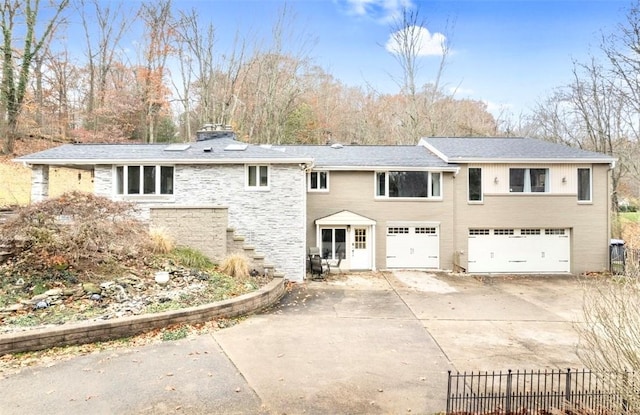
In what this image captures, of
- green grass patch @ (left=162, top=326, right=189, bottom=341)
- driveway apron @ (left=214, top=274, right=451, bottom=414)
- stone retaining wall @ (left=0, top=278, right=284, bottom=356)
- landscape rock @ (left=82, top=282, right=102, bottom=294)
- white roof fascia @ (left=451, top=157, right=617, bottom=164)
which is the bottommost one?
driveway apron @ (left=214, top=274, right=451, bottom=414)

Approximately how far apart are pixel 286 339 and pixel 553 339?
18.9 ft

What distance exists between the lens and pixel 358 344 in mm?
7184

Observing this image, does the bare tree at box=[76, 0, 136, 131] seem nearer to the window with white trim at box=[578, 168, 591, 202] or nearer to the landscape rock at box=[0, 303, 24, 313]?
the landscape rock at box=[0, 303, 24, 313]

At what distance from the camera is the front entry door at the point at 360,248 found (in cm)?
1593

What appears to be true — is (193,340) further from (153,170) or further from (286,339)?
(153,170)

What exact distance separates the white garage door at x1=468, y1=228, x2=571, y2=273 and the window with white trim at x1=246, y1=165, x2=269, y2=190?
9516 millimetres

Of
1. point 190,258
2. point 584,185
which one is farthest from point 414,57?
point 190,258

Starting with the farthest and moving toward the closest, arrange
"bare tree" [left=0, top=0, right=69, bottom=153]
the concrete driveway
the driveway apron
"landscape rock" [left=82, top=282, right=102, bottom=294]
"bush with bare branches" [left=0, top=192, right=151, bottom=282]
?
"bare tree" [left=0, top=0, right=69, bottom=153] → "bush with bare branches" [left=0, top=192, right=151, bottom=282] → "landscape rock" [left=82, top=282, right=102, bottom=294] → the driveway apron → the concrete driveway

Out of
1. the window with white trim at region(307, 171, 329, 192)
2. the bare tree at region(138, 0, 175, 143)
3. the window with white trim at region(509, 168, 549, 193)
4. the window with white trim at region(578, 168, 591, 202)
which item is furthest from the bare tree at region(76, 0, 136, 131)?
the window with white trim at region(578, 168, 591, 202)

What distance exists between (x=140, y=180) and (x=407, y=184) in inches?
429

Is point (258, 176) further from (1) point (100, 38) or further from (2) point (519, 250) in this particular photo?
(1) point (100, 38)

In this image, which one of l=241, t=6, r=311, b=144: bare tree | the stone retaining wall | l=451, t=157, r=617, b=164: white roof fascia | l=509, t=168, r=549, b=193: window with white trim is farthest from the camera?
l=241, t=6, r=311, b=144: bare tree

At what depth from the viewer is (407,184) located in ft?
53.3

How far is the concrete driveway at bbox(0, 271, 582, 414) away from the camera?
4816 mm
